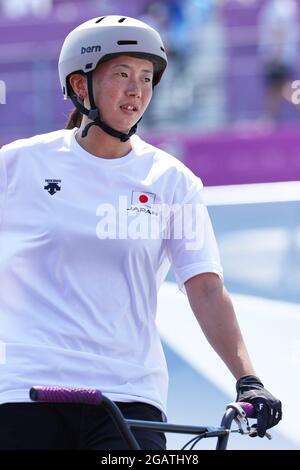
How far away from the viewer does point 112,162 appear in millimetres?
3943

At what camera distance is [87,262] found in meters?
3.74

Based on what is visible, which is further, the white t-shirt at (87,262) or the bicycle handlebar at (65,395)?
the white t-shirt at (87,262)

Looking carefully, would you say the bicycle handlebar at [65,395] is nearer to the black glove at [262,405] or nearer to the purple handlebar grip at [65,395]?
the purple handlebar grip at [65,395]

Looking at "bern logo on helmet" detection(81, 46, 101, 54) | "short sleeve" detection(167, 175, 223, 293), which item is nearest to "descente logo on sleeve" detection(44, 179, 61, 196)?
"short sleeve" detection(167, 175, 223, 293)

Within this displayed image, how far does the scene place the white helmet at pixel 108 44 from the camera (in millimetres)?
4008

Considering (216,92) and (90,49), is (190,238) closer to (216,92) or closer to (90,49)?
(90,49)

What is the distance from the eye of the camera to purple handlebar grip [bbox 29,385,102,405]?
319 cm

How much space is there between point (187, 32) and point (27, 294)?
10975mm

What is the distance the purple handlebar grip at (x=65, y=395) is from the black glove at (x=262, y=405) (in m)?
0.60

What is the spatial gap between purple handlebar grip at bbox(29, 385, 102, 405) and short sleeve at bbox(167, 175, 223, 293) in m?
0.85

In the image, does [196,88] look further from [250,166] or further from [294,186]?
[294,186]

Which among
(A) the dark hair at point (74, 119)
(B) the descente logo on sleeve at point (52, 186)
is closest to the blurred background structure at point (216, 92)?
(A) the dark hair at point (74, 119)

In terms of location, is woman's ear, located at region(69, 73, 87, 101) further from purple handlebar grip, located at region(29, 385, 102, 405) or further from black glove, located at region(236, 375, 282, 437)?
purple handlebar grip, located at region(29, 385, 102, 405)

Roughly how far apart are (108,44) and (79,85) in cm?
29
